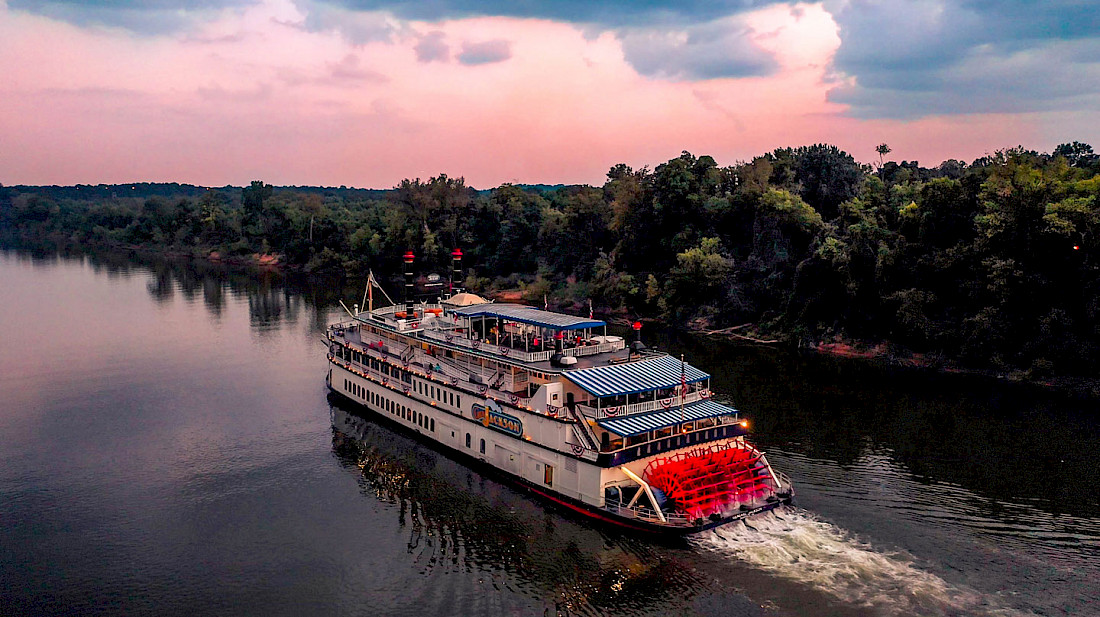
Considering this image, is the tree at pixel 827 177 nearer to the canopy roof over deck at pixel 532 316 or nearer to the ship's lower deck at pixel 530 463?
the canopy roof over deck at pixel 532 316

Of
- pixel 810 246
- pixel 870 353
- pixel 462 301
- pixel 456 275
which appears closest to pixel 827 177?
pixel 810 246

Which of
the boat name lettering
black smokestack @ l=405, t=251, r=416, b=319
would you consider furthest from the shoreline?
the boat name lettering

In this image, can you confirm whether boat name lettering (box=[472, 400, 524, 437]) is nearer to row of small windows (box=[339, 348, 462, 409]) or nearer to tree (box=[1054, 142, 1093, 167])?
row of small windows (box=[339, 348, 462, 409])

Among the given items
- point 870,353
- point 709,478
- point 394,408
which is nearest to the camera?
point 709,478

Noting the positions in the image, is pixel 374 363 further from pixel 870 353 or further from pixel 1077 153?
pixel 1077 153

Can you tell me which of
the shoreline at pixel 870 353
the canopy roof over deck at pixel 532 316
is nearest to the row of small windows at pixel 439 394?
the canopy roof over deck at pixel 532 316

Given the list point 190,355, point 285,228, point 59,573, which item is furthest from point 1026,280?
point 285,228

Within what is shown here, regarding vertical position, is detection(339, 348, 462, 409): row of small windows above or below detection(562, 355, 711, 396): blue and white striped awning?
below
